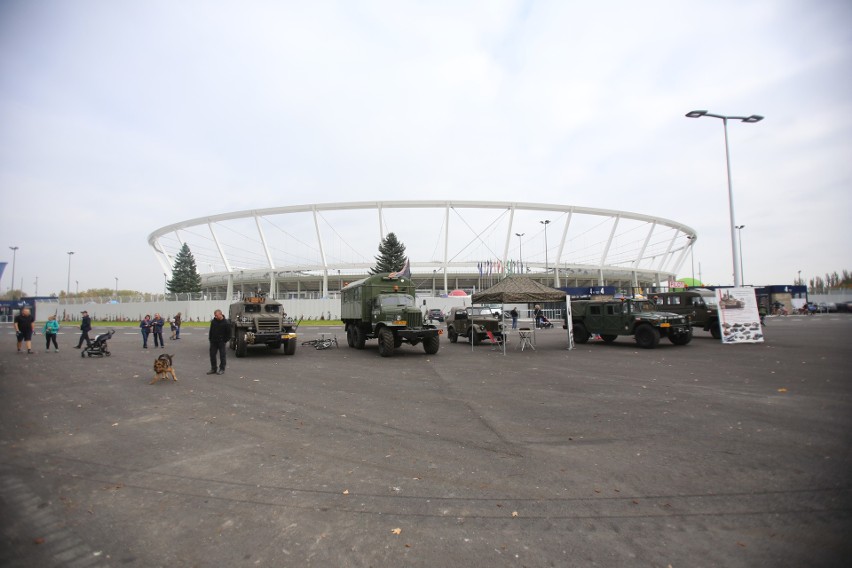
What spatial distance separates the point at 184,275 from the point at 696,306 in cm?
7364

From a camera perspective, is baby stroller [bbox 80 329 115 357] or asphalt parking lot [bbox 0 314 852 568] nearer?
asphalt parking lot [bbox 0 314 852 568]

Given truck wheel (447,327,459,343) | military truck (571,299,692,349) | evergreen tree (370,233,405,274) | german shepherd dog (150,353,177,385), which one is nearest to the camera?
german shepherd dog (150,353,177,385)

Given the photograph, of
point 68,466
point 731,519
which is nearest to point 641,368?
point 731,519

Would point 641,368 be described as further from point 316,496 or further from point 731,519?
point 316,496

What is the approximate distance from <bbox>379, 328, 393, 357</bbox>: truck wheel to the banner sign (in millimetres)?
13726

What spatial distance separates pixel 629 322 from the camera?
690 inches

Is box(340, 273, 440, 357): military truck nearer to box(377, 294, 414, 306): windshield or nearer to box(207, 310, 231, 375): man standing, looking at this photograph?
box(377, 294, 414, 306): windshield

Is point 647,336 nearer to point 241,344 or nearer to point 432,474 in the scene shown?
point 432,474

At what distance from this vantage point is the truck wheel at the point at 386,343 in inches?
597

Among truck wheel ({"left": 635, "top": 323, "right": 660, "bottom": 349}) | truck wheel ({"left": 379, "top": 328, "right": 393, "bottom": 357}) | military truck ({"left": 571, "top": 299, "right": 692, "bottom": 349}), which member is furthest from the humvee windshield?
truck wheel ({"left": 379, "top": 328, "right": 393, "bottom": 357})

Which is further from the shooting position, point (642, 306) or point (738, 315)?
point (642, 306)

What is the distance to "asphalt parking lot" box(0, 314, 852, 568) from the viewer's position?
3090 mm

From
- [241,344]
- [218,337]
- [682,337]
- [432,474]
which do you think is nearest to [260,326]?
[241,344]

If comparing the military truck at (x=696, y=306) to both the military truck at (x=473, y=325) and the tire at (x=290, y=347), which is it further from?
the tire at (x=290, y=347)
